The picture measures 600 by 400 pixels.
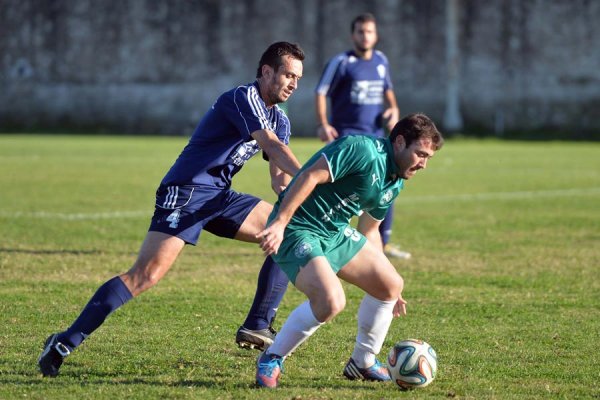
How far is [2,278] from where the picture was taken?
8.82m

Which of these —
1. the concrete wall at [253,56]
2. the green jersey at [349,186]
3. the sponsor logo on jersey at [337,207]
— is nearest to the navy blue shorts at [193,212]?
the green jersey at [349,186]

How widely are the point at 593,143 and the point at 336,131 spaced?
22.5m

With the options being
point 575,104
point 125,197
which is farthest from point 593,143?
point 125,197

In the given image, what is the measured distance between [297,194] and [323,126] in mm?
5707

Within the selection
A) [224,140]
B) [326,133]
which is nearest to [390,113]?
[326,133]

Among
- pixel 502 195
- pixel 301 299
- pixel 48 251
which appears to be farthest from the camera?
pixel 502 195

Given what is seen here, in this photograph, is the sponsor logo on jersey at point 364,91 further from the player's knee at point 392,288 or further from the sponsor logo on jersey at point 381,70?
the player's knee at point 392,288

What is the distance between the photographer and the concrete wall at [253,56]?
111 feet

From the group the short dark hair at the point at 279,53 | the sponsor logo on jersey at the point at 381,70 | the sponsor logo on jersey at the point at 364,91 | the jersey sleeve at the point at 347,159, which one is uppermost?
the short dark hair at the point at 279,53

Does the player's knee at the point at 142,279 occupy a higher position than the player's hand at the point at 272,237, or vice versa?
the player's hand at the point at 272,237

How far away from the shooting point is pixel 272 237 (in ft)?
17.1

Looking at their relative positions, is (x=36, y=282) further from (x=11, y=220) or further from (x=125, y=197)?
(x=125, y=197)

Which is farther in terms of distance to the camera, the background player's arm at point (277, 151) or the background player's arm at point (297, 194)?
the background player's arm at point (277, 151)

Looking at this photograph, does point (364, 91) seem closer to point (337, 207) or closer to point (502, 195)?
point (337, 207)
